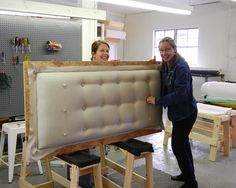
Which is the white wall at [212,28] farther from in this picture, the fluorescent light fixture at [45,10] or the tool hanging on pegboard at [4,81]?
the tool hanging on pegboard at [4,81]

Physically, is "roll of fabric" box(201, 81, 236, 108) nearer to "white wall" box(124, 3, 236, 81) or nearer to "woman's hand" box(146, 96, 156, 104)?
"white wall" box(124, 3, 236, 81)

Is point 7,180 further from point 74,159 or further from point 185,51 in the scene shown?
point 185,51

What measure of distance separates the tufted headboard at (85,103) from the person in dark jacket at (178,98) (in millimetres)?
102

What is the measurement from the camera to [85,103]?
83.9 inches

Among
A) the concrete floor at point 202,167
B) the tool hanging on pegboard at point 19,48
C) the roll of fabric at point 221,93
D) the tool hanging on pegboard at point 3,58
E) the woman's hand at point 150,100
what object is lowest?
the concrete floor at point 202,167

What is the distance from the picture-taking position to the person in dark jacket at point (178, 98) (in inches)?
98.6

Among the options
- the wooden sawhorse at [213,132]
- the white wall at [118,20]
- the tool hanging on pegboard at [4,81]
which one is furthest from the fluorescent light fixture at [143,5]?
the white wall at [118,20]

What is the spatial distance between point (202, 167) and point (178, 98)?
1.52m

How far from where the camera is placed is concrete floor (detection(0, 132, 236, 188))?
3146mm

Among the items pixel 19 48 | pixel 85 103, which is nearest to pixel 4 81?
pixel 19 48

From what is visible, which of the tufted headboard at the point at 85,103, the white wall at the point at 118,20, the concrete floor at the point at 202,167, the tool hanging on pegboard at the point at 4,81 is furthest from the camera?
the white wall at the point at 118,20

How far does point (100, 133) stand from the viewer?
224cm

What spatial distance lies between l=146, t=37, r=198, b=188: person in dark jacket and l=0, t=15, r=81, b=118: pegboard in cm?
191

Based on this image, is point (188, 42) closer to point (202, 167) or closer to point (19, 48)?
point (202, 167)
